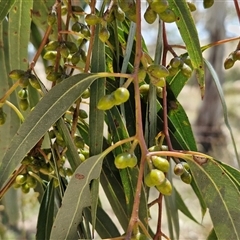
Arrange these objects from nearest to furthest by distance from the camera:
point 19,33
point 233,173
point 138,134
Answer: point 138,134
point 233,173
point 19,33

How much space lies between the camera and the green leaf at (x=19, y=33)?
976mm

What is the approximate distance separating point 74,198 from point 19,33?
0.51m

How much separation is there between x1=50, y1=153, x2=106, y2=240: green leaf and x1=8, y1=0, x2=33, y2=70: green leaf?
0.46 meters

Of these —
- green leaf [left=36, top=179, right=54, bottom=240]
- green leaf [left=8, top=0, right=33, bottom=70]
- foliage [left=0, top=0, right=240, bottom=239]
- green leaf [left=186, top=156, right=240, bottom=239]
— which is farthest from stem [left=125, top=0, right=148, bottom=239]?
green leaf [left=8, top=0, right=33, bottom=70]

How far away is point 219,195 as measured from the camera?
2.23 ft

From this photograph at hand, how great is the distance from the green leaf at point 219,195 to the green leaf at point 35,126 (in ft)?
0.72

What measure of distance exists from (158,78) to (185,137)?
0.88ft

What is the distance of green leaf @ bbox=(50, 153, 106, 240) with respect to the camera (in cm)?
63

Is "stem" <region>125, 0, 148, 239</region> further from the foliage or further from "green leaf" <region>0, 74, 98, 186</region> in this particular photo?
"green leaf" <region>0, 74, 98, 186</region>

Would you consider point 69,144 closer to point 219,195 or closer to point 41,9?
point 219,195

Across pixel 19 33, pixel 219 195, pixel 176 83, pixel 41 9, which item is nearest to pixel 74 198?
pixel 219 195

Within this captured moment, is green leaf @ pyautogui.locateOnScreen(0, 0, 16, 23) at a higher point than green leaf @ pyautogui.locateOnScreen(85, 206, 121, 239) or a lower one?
higher

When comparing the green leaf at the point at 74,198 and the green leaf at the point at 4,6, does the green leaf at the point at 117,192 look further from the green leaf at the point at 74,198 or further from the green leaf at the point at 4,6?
the green leaf at the point at 4,6

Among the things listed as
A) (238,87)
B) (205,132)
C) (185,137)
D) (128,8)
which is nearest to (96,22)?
(128,8)
